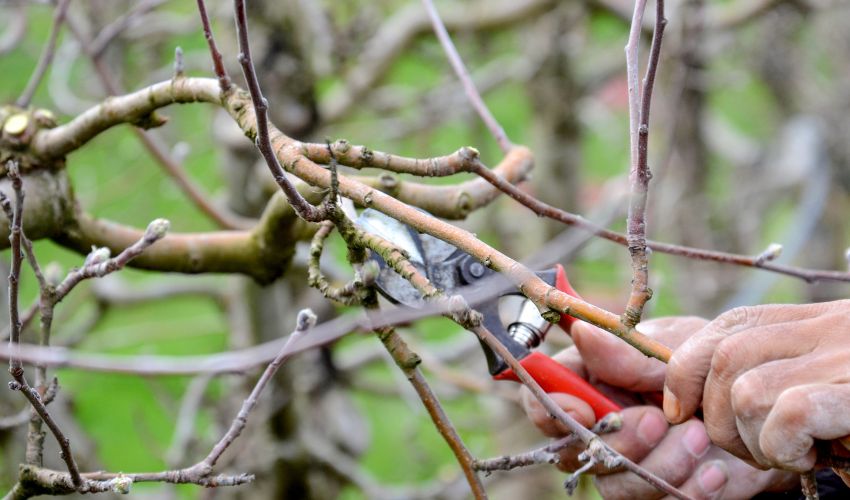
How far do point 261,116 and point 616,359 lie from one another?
854 mm

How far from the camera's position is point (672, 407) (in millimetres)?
1300

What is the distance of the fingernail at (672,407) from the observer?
1.29 m

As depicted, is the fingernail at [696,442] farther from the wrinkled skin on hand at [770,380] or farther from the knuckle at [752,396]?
the knuckle at [752,396]

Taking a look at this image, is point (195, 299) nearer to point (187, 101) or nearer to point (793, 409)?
point (187, 101)

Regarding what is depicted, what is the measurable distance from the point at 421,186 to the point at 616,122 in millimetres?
7525

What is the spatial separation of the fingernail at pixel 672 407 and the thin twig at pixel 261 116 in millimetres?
550

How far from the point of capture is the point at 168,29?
428cm

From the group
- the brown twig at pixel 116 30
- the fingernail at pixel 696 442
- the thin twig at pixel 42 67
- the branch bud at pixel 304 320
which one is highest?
the brown twig at pixel 116 30

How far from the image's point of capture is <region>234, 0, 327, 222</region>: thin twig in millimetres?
1014

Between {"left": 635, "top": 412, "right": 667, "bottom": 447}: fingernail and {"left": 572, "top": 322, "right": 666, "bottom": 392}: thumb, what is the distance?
89mm

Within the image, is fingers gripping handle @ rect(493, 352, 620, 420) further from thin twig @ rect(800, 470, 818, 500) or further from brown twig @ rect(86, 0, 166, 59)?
brown twig @ rect(86, 0, 166, 59)

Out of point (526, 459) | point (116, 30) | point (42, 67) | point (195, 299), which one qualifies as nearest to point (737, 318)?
point (526, 459)

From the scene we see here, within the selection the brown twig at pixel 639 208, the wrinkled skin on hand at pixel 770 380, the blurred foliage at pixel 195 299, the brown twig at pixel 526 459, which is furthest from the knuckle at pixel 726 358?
the blurred foliage at pixel 195 299

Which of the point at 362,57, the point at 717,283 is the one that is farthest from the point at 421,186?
the point at 717,283
